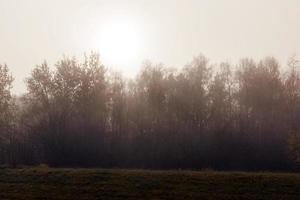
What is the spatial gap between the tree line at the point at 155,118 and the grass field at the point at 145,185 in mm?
20011

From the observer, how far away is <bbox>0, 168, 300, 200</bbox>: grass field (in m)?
34.0

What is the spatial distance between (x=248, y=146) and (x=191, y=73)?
47.5 feet

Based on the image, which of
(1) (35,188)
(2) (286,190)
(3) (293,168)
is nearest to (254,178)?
(2) (286,190)

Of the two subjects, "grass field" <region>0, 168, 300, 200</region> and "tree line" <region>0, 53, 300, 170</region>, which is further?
"tree line" <region>0, 53, 300, 170</region>

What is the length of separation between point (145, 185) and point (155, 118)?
33.9m

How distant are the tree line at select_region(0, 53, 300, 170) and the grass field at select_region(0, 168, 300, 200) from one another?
20.0 m

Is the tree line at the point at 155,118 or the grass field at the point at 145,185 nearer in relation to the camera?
the grass field at the point at 145,185

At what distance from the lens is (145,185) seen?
36250mm

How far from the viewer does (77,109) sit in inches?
2613

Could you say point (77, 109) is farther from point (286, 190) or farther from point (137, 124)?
point (286, 190)

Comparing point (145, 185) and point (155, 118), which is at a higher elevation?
point (155, 118)

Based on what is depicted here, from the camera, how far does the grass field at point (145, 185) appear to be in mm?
34031

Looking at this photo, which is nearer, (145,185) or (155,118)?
(145,185)

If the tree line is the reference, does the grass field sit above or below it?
below
